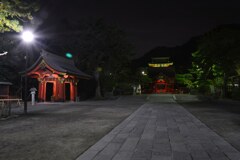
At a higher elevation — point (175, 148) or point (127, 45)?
point (127, 45)

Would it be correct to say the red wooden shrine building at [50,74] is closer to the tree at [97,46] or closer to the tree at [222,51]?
the tree at [97,46]

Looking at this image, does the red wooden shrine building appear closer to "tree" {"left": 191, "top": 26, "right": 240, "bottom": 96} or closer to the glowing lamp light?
the glowing lamp light

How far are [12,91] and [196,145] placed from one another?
23.9 metres

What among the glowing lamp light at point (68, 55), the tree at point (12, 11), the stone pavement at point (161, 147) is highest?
the glowing lamp light at point (68, 55)

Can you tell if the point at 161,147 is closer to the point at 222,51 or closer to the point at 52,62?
the point at 52,62

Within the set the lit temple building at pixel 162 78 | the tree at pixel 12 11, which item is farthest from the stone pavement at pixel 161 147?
the lit temple building at pixel 162 78

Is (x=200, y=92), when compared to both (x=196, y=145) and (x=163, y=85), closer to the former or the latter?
(x=163, y=85)

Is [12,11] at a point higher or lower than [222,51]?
lower

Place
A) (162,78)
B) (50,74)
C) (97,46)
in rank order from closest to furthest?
(50,74) < (97,46) < (162,78)

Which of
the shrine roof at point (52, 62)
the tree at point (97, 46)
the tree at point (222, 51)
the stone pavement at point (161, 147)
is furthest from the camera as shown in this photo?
the tree at point (97, 46)

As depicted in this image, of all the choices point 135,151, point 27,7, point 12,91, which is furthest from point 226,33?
point 12,91

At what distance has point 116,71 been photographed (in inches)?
1243

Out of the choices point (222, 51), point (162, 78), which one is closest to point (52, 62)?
point (222, 51)

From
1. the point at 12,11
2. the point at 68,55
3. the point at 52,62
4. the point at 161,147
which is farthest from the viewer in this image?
the point at 68,55
